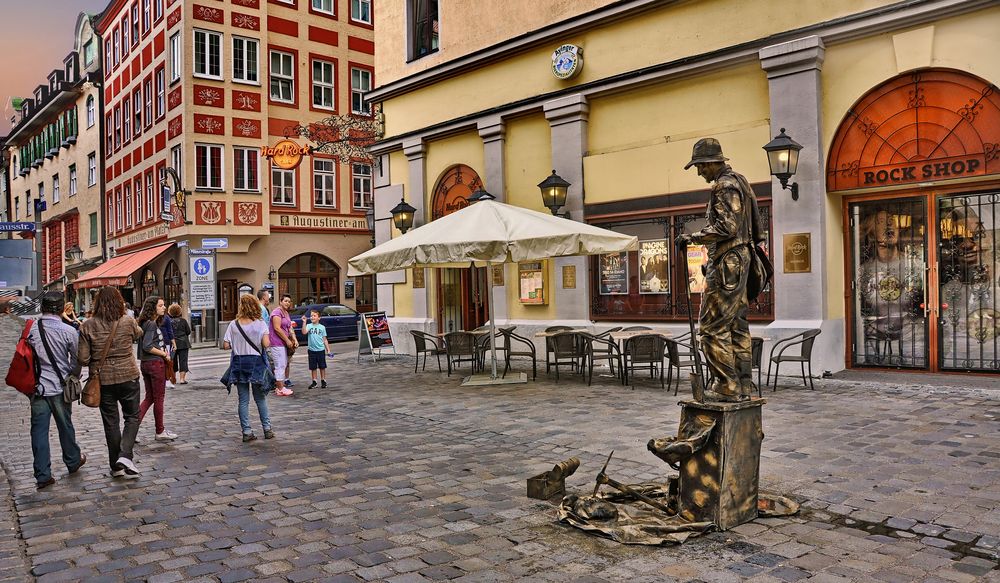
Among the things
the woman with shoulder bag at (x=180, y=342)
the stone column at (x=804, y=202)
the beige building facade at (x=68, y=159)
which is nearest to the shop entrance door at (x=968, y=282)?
the stone column at (x=804, y=202)

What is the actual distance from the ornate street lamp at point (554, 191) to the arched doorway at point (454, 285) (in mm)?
3347

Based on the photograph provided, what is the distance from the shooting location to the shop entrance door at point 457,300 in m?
17.5

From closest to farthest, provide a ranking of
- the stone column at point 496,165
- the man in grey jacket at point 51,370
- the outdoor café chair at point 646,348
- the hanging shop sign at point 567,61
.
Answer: the man in grey jacket at point 51,370, the outdoor café chair at point 646,348, the hanging shop sign at point 567,61, the stone column at point 496,165

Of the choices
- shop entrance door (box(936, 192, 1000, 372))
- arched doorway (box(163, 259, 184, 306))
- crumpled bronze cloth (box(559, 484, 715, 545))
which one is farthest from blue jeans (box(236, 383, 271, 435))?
arched doorway (box(163, 259, 184, 306))

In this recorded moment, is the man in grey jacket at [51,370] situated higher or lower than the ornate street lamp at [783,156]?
lower

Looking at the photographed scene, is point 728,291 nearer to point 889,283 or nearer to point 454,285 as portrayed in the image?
point 889,283

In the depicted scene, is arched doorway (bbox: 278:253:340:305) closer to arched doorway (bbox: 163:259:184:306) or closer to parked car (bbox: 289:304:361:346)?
arched doorway (bbox: 163:259:184:306)

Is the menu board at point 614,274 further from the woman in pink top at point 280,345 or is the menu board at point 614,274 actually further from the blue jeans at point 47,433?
the blue jeans at point 47,433

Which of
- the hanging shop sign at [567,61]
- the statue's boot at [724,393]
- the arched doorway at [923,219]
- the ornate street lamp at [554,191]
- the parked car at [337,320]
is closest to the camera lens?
the statue's boot at [724,393]

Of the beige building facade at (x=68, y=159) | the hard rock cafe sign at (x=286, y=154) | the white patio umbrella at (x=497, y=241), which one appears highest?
the beige building facade at (x=68, y=159)

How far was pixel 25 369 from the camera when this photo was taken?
21.4 feet

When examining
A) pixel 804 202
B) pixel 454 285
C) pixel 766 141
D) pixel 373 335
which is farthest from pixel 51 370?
pixel 454 285

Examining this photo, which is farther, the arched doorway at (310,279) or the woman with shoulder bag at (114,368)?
the arched doorway at (310,279)

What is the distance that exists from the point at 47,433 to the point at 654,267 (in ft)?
31.7
